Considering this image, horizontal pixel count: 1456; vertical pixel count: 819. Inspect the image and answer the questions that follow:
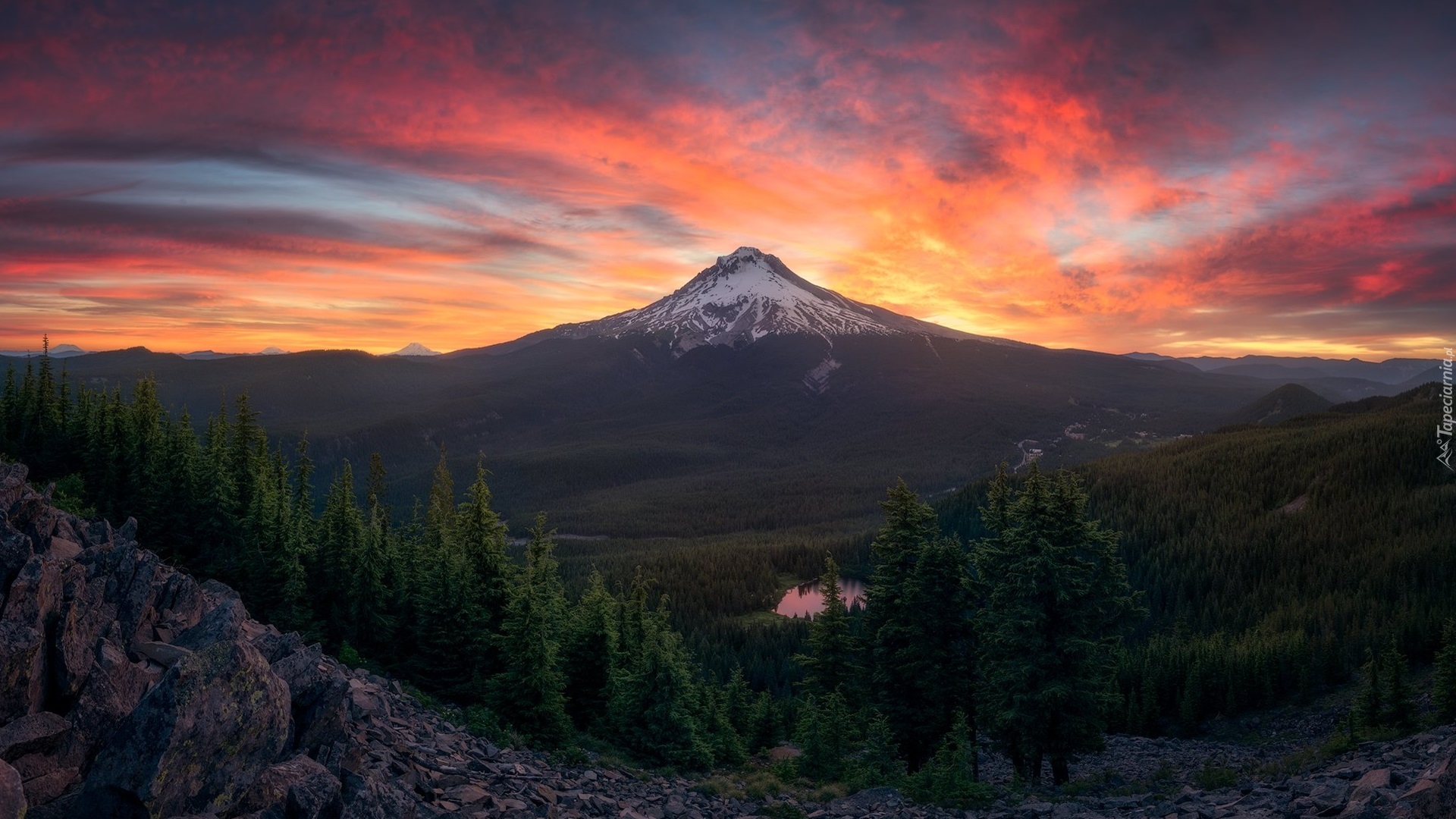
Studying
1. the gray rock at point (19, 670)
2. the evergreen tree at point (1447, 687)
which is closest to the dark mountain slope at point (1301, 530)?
the evergreen tree at point (1447, 687)

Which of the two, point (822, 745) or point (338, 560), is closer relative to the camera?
point (822, 745)

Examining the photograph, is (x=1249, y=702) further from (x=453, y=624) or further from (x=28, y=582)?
(x=28, y=582)

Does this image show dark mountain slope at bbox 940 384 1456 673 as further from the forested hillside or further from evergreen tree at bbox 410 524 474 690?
evergreen tree at bbox 410 524 474 690

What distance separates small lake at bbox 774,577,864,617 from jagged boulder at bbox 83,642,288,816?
85.7 meters

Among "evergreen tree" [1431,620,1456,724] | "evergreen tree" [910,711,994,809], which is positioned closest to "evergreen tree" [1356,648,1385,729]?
"evergreen tree" [1431,620,1456,724]

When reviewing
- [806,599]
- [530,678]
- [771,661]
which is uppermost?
[530,678]

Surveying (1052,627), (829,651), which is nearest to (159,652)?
(1052,627)

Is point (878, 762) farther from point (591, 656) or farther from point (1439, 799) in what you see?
point (1439, 799)

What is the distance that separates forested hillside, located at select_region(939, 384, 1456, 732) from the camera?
40812 mm

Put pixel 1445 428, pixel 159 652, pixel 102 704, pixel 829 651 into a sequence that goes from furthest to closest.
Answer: pixel 1445 428 < pixel 829 651 < pixel 159 652 < pixel 102 704

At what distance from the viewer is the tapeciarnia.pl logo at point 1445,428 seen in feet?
163

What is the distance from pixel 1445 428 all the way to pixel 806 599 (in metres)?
72.8

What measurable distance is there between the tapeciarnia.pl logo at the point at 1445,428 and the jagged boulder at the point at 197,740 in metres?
64.5

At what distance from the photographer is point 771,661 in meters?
67.1
